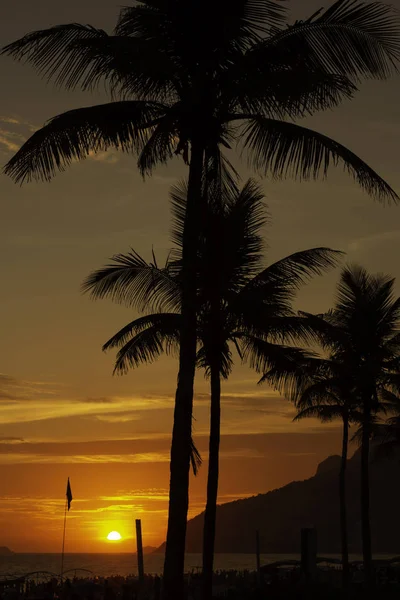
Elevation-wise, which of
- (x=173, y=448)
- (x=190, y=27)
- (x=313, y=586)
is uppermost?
(x=190, y=27)

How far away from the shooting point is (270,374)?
24094 millimetres

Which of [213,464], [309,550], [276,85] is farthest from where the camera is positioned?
[213,464]

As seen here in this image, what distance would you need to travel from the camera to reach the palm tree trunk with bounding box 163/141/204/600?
→ 49.7 ft

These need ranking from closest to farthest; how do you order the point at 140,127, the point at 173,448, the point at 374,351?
1. the point at 173,448
2. the point at 140,127
3. the point at 374,351

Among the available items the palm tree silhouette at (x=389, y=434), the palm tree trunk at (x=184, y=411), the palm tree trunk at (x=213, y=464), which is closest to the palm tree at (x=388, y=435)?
the palm tree silhouette at (x=389, y=434)

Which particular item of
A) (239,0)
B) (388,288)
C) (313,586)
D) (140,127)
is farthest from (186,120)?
(388,288)

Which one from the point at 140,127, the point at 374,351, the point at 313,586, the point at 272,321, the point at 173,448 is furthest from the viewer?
the point at 374,351

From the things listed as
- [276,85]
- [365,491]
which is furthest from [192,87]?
[365,491]

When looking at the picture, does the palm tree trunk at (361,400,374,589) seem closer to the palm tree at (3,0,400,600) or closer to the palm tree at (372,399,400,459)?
→ the palm tree at (372,399,400,459)

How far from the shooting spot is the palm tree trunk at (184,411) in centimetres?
1516

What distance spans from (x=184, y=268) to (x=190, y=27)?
14.5 feet

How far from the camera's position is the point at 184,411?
1590cm

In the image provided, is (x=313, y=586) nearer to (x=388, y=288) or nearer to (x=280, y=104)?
(x=280, y=104)

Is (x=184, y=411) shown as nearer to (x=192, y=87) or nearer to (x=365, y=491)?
(x=192, y=87)
